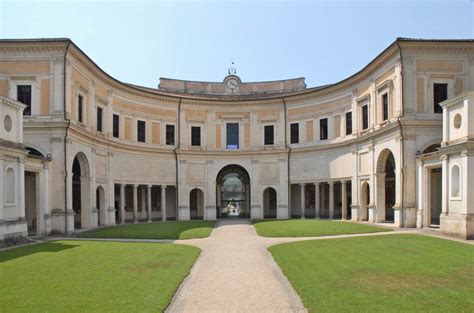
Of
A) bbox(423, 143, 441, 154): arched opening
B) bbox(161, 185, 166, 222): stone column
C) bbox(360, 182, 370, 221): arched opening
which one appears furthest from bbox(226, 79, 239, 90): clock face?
bbox(423, 143, 441, 154): arched opening

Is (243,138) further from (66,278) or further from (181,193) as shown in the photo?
(66,278)

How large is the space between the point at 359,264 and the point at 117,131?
2881 centimetres

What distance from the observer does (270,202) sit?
46.5 m

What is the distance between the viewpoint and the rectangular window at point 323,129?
41.0 m

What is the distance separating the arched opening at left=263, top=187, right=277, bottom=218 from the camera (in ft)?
151

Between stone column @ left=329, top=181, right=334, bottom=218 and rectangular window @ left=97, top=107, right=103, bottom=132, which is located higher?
rectangular window @ left=97, top=107, right=103, bottom=132

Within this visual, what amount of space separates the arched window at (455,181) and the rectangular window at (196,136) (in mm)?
26194

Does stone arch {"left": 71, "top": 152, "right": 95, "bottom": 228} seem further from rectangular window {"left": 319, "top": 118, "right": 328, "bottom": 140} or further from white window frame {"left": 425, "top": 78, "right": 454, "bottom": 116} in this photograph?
white window frame {"left": 425, "top": 78, "right": 454, "bottom": 116}

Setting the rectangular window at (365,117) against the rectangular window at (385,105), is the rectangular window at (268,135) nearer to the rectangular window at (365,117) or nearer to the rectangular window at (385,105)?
the rectangular window at (365,117)

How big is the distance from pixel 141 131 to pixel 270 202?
15946mm

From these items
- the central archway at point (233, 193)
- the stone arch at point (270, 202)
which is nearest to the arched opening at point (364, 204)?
the stone arch at point (270, 202)

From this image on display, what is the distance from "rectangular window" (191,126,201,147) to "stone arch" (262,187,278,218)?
9.16 metres

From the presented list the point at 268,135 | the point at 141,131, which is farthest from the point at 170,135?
the point at 268,135

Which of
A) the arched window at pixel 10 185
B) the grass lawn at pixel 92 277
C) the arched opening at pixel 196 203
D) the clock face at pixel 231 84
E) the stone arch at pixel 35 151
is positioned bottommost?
the arched opening at pixel 196 203
